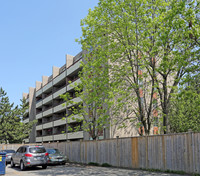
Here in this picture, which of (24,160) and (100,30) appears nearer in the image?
(24,160)

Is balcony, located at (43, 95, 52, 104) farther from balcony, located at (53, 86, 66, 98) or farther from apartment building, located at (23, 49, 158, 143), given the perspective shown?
balcony, located at (53, 86, 66, 98)

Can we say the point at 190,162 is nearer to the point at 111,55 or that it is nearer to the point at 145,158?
the point at 145,158

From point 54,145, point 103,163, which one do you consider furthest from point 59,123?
point 103,163

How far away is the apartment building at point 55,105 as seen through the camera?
4509 cm

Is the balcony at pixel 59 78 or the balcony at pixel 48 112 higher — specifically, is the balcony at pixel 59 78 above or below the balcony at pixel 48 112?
above

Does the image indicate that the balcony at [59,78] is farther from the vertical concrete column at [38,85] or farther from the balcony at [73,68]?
the vertical concrete column at [38,85]

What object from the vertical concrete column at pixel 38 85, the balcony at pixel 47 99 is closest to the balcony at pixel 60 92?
the balcony at pixel 47 99

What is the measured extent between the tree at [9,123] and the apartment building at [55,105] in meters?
5.64

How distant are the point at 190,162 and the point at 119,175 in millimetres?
3787

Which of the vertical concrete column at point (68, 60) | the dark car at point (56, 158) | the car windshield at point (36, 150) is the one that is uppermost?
the vertical concrete column at point (68, 60)

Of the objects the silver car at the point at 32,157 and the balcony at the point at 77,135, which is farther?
the balcony at the point at 77,135

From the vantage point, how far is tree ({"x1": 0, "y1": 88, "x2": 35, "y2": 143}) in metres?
50.9

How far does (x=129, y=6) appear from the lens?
20.1 m

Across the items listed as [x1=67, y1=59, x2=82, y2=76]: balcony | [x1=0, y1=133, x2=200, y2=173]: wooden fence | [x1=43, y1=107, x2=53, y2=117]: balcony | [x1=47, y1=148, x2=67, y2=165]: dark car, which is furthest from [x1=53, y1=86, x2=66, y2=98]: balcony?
[x1=0, y1=133, x2=200, y2=173]: wooden fence
